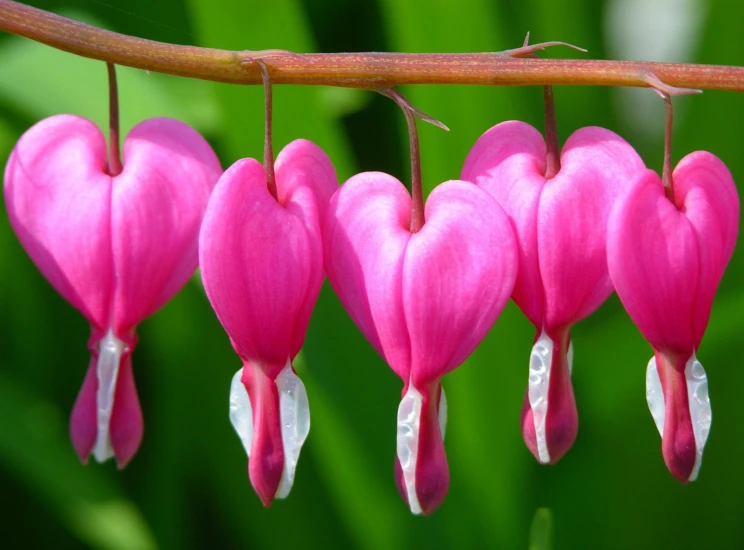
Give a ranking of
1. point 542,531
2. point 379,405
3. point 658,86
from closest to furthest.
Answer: point 658,86
point 542,531
point 379,405

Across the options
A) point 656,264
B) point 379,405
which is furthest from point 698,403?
point 379,405

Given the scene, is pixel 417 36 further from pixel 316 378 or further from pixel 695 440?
pixel 695 440

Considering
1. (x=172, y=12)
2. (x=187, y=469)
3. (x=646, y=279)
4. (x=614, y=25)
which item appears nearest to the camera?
(x=646, y=279)

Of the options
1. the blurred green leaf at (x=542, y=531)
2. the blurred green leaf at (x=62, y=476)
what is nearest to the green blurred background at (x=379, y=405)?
the blurred green leaf at (x=62, y=476)

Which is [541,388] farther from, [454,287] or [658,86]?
[658,86]

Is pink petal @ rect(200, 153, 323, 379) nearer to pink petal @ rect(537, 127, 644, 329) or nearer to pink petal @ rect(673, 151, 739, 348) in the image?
pink petal @ rect(537, 127, 644, 329)

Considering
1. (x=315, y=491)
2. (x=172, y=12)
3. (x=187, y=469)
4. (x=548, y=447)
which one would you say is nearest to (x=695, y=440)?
(x=548, y=447)
